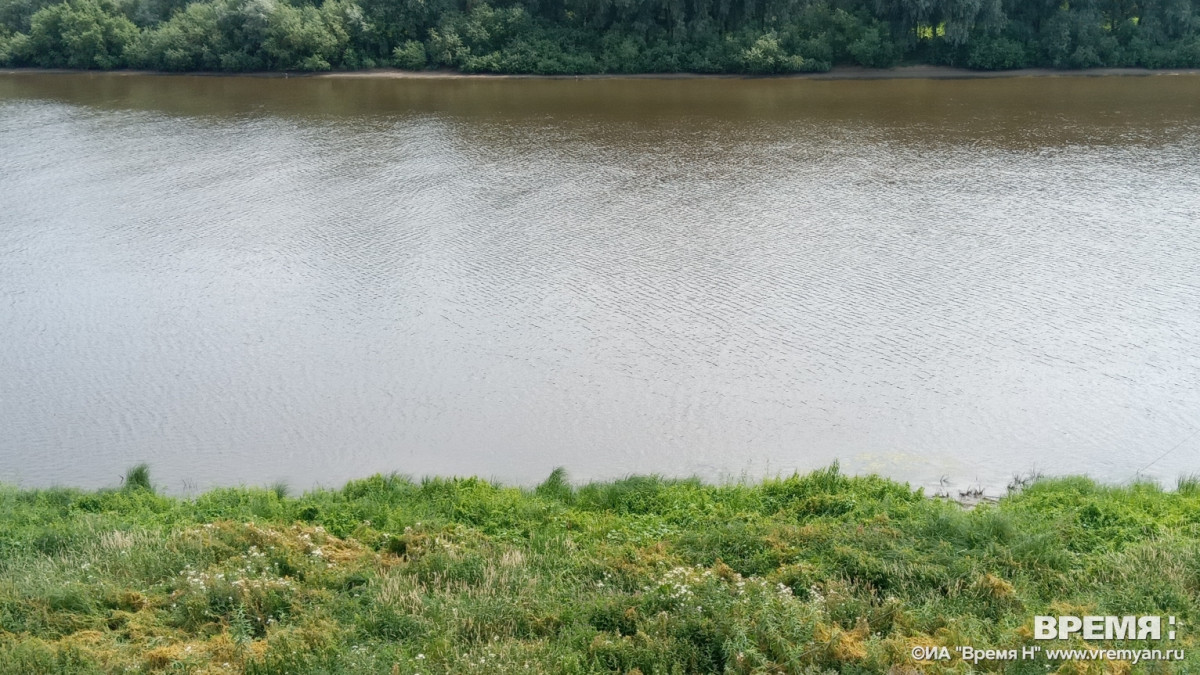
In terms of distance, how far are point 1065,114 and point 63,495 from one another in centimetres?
2738

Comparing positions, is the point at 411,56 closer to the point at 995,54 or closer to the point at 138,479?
the point at 995,54

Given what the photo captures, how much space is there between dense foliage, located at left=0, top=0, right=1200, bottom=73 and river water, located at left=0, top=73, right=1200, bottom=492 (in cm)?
890

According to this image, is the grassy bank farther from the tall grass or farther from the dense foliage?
the dense foliage

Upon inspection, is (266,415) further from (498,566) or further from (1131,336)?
(1131,336)

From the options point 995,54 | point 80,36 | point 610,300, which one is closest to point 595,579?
point 610,300

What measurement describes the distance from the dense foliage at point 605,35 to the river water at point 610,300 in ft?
29.2

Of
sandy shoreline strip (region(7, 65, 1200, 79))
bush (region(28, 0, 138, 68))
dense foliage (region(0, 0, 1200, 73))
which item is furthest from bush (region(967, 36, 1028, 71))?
bush (region(28, 0, 138, 68))

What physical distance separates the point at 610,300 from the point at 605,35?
27315 mm

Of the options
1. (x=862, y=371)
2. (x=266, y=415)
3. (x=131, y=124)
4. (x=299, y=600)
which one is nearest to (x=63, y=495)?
(x=266, y=415)

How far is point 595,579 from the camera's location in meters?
9.05

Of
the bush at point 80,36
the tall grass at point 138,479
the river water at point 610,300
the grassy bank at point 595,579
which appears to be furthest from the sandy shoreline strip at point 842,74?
the tall grass at point 138,479

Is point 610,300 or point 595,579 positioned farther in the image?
point 610,300

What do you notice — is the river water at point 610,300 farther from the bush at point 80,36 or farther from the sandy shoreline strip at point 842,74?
the bush at point 80,36

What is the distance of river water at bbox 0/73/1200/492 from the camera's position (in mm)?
12711
